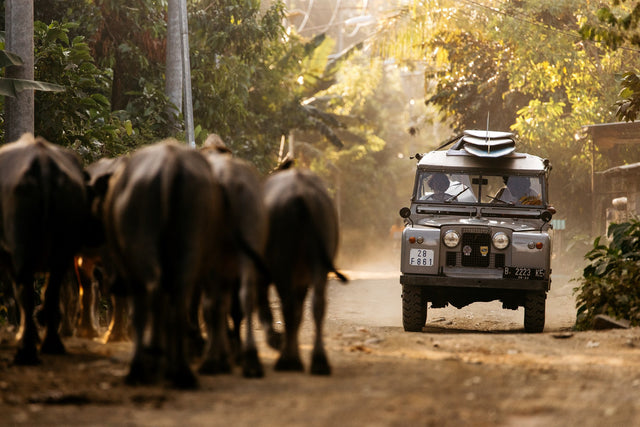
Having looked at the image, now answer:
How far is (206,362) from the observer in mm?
7441

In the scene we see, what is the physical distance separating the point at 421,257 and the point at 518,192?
210 cm

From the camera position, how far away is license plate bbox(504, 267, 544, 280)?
12.8 metres

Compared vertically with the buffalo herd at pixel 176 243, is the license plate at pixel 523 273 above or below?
below

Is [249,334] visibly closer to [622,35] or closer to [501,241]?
[501,241]

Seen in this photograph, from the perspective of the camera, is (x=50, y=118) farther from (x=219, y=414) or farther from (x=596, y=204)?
(x=596, y=204)

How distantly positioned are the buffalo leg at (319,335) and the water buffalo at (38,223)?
2.20 m

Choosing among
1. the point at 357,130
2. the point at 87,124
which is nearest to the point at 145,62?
the point at 87,124

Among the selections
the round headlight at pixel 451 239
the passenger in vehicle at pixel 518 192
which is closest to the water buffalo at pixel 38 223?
the round headlight at pixel 451 239

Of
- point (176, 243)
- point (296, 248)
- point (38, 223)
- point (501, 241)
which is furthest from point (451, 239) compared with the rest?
point (176, 243)

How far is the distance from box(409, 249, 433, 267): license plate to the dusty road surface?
2648mm

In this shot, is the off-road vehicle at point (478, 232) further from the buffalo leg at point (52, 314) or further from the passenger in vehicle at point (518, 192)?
the buffalo leg at point (52, 314)

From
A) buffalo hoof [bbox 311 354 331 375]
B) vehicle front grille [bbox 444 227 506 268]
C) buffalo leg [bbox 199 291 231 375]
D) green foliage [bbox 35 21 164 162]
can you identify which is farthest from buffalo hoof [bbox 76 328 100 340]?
green foliage [bbox 35 21 164 162]

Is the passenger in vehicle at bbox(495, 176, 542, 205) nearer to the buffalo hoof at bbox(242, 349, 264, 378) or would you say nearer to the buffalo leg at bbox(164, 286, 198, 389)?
the buffalo hoof at bbox(242, 349, 264, 378)

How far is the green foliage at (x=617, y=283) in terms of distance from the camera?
12508 mm
